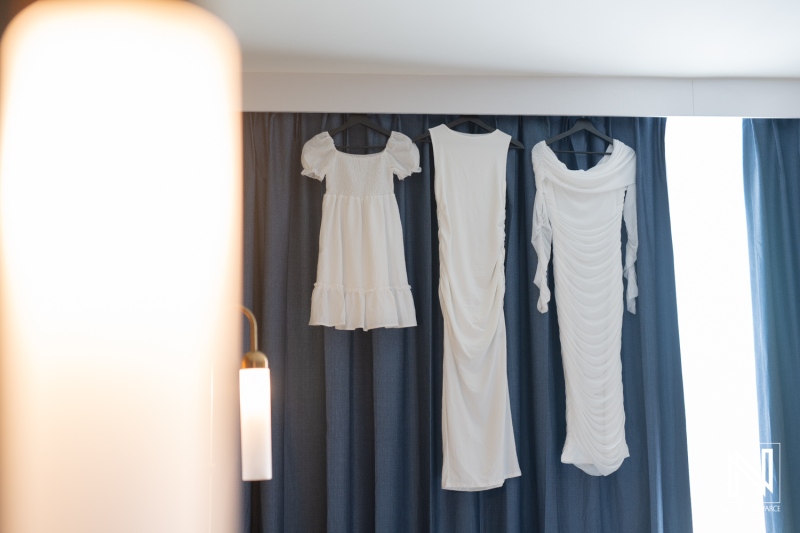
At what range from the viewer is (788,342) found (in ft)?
10.6

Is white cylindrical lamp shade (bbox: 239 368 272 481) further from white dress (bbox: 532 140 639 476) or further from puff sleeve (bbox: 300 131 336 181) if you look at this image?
white dress (bbox: 532 140 639 476)

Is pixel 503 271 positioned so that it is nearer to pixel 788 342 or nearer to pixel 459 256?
pixel 459 256

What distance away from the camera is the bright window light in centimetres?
320

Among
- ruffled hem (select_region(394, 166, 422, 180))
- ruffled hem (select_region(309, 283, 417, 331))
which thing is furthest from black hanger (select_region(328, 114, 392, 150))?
ruffled hem (select_region(309, 283, 417, 331))

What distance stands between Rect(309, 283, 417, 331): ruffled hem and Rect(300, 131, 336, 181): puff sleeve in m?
0.50

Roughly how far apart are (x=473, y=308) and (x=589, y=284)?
552 mm

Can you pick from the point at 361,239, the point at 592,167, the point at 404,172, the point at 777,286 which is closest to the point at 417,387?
the point at 361,239

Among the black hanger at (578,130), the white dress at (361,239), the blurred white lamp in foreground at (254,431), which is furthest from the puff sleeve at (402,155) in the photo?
the blurred white lamp in foreground at (254,431)

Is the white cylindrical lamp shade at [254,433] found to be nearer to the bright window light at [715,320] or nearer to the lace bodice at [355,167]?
the lace bodice at [355,167]

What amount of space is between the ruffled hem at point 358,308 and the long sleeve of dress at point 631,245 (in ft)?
3.45

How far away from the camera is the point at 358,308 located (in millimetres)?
2816

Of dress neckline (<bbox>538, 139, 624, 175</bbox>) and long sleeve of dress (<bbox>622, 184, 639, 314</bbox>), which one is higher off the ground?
dress neckline (<bbox>538, 139, 624, 175</bbox>)

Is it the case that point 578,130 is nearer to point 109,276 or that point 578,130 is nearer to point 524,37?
point 524,37

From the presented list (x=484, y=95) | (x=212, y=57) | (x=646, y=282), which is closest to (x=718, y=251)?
(x=646, y=282)
